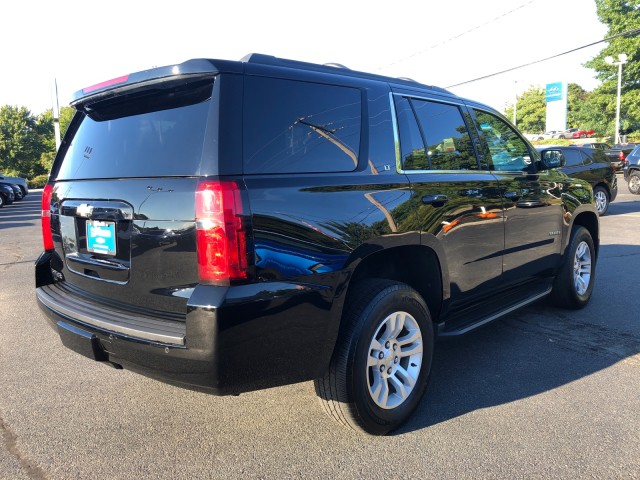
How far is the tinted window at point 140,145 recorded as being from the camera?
2.49m

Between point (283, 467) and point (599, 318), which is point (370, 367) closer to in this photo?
point (283, 467)

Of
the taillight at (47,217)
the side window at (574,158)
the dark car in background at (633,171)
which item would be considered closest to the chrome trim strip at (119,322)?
the taillight at (47,217)

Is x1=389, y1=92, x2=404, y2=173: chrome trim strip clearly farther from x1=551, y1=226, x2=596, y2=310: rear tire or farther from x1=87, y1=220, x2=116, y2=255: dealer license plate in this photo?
x1=551, y1=226, x2=596, y2=310: rear tire

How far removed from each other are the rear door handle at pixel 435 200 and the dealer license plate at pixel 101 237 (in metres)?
1.79

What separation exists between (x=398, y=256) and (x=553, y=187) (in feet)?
7.01

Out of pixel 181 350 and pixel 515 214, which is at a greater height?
pixel 515 214

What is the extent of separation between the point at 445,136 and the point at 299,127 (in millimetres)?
1429

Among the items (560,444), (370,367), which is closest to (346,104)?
(370,367)

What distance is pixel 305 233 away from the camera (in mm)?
2500

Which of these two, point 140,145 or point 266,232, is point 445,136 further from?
point 140,145

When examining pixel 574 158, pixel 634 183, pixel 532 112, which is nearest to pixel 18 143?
pixel 634 183

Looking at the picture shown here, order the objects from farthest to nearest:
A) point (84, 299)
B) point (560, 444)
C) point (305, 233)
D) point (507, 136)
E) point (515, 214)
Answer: point (507, 136), point (515, 214), point (84, 299), point (560, 444), point (305, 233)

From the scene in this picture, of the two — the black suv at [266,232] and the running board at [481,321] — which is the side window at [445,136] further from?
the running board at [481,321]

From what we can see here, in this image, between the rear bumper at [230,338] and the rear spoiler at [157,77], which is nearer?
the rear bumper at [230,338]
